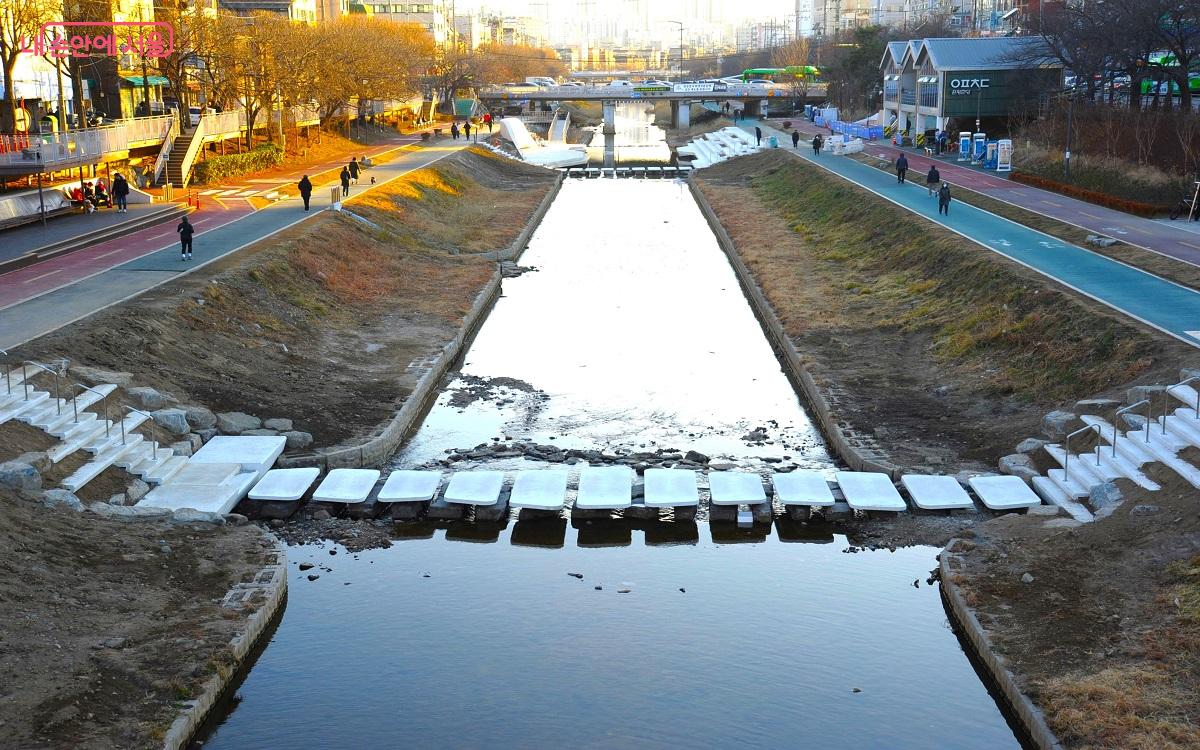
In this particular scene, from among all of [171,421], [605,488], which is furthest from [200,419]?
[605,488]

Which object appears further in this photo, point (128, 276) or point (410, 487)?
point (128, 276)

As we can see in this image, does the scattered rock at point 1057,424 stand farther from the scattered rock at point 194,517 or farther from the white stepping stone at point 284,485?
the scattered rock at point 194,517

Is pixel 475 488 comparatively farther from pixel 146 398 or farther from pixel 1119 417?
pixel 1119 417

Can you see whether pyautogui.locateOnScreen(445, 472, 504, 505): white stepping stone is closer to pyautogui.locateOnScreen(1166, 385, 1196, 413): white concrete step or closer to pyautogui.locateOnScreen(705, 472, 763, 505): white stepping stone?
pyautogui.locateOnScreen(705, 472, 763, 505): white stepping stone

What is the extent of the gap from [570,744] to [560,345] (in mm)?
23686

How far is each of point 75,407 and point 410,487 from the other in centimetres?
631

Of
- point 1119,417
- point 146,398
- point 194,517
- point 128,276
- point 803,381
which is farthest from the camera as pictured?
point 128,276

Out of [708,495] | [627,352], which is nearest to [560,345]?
[627,352]

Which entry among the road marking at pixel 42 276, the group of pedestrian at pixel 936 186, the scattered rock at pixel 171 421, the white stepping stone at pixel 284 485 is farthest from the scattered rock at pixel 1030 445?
the group of pedestrian at pixel 936 186

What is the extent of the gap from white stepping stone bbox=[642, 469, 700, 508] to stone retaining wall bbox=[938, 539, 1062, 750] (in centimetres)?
465

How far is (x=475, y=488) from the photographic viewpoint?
23.1 meters

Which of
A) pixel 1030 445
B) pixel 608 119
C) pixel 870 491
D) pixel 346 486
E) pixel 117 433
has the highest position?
pixel 608 119

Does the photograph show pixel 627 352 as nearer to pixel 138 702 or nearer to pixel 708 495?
pixel 708 495

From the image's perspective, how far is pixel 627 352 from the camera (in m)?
37.1
